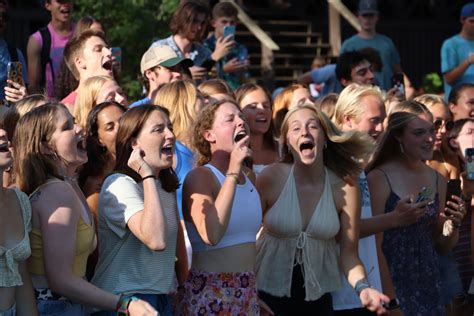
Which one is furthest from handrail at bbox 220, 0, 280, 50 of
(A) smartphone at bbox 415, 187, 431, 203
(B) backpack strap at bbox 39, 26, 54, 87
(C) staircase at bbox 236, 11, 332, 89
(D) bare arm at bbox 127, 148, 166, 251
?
(D) bare arm at bbox 127, 148, 166, 251

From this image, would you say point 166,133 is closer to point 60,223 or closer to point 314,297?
point 60,223

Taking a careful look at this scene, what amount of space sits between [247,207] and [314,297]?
28.3 inches

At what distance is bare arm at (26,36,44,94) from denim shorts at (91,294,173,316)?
3.41m

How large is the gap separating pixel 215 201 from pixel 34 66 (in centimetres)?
351

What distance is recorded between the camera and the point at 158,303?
18.4 ft

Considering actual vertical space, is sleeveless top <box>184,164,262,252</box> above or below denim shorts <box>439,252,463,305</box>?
above

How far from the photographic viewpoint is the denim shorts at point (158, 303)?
5496mm

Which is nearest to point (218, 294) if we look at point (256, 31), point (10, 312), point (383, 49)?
point (10, 312)

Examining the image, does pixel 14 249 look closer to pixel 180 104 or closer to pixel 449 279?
pixel 180 104

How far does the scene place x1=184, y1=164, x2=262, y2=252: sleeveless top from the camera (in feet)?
19.2

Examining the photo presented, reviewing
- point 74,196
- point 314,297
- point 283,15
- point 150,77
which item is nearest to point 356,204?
point 314,297

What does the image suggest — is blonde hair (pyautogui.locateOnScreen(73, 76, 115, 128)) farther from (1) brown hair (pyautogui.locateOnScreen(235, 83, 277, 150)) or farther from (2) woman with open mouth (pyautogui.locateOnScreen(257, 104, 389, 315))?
(1) brown hair (pyautogui.locateOnScreen(235, 83, 277, 150))

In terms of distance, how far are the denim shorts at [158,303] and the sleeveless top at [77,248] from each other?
0.33 meters

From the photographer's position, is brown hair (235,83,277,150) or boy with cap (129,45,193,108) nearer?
boy with cap (129,45,193,108)
